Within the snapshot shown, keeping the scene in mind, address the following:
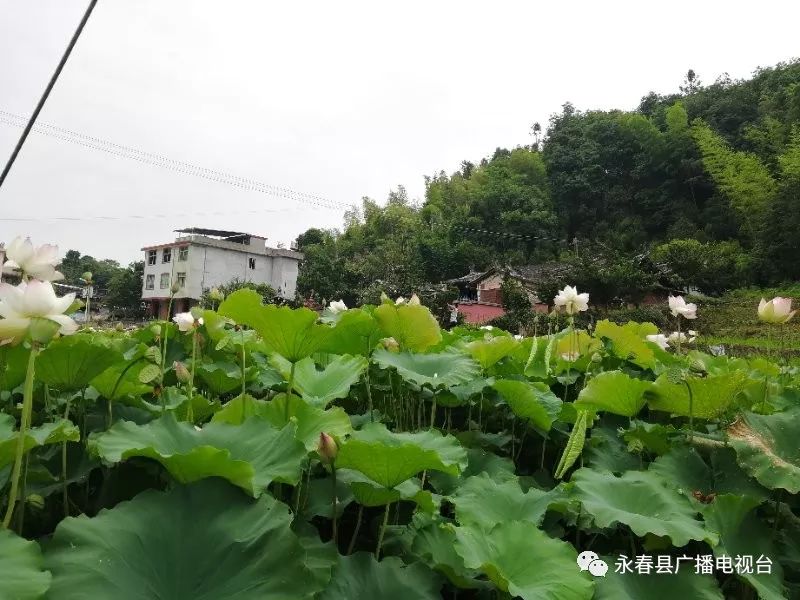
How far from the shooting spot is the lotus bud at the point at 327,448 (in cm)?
62

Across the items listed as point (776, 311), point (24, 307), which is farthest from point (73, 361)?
point (776, 311)

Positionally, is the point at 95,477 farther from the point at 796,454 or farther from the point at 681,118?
the point at 681,118

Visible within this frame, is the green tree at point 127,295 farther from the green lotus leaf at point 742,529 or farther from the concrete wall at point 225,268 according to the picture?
the green lotus leaf at point 742,529

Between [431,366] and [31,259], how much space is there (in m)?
0.67

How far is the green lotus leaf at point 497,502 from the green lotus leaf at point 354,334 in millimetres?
408

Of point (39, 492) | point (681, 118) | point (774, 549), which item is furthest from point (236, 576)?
point (681, 118)

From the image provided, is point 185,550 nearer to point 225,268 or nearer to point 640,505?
point 640,505

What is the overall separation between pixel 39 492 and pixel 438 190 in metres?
38.0

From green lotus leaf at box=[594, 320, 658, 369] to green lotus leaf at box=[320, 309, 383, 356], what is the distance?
67 cm

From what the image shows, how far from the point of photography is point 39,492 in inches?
27.0

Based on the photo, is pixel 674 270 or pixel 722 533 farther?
pixel 674 270

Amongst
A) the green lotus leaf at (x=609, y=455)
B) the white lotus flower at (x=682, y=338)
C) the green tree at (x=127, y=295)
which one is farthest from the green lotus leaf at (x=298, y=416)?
the green tree at (x=127, y=295)

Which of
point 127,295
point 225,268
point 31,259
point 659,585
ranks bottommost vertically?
point 127,295

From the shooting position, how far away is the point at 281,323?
91 cm
